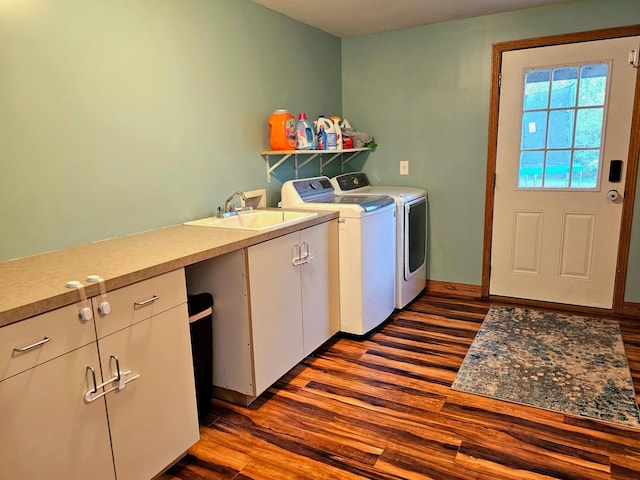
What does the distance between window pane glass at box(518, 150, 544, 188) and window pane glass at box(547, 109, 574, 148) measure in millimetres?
120

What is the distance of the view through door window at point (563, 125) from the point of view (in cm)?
310

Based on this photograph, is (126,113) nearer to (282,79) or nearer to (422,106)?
(282,79)

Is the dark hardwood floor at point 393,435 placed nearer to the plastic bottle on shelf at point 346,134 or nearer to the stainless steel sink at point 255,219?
the stainless steel sink at point 255,219

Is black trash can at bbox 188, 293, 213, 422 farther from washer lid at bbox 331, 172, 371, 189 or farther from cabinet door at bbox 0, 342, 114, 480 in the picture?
washer lid at bbox 331, 172, 371, 189

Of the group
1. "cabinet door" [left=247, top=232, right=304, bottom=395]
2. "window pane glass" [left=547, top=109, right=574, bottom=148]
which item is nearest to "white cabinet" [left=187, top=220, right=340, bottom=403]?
"cabinet door" [left=247, top=232, right=304, bottom=395]

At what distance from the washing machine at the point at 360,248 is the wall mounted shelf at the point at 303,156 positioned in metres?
0.19

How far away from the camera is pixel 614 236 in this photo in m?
3.20

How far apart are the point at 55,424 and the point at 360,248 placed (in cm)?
184

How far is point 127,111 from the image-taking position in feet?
7.01

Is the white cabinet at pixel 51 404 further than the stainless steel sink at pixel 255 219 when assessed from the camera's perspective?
No

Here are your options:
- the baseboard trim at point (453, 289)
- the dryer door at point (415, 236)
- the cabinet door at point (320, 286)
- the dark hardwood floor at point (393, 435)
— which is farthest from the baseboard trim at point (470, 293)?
the cabinet door at point (320, 286)

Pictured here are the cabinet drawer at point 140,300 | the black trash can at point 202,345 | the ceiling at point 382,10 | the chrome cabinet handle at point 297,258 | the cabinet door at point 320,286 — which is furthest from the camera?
the ceiling at point 382,10

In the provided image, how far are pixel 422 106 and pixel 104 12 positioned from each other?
2389 mm

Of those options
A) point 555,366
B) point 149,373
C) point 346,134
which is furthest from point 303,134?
point 555,366
